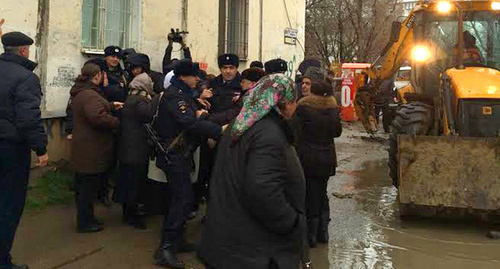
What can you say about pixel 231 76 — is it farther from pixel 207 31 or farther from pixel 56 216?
pixel 207 31

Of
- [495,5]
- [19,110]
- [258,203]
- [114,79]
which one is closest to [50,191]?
[114,79]

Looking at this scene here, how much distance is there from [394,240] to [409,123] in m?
1.88

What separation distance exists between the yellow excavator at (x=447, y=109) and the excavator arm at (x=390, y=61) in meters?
0.02

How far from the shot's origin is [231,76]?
6191 millimetres

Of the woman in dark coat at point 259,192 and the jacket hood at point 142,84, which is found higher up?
the jacket hood at point 142,84

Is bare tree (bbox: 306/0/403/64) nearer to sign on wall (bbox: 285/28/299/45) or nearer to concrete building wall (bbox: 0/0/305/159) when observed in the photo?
sign on wall (bbox: 285/28/299/45)

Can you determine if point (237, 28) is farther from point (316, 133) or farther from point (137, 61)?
point (316, 133)

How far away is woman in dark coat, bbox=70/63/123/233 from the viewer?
589 centimetres

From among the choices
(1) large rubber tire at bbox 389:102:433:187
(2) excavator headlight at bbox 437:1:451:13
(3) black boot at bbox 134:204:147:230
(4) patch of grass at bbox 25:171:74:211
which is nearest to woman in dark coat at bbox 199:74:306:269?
(3) black boot at bbox 134:204:147:230

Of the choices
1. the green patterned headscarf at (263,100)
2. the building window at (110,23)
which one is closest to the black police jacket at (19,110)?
the green patterned headscarf at (263,100)

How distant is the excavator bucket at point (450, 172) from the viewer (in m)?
6.17

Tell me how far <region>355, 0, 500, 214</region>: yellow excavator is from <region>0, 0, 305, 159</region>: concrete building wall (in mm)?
3435

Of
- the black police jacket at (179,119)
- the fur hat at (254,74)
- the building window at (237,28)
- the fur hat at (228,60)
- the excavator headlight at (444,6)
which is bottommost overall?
the black police jacket at (179,119)

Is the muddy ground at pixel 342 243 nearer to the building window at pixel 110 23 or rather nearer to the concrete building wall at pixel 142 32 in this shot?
the concrete building wall at pixel 142 32
